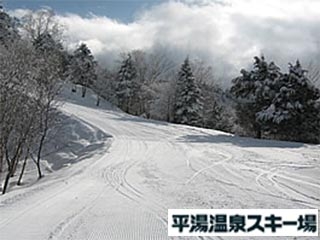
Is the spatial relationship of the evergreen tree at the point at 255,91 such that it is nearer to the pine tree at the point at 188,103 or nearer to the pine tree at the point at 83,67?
the pine tree at the point at 188,103

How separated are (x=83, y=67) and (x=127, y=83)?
21.3ft

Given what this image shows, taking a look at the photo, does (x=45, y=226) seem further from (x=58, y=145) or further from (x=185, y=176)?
(x=58, y=145)

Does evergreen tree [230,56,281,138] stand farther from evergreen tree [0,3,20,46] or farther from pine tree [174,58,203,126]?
evergreen tree [0,3,20,46]

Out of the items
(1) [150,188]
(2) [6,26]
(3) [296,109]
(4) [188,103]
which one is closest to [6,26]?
(2) [6,26]

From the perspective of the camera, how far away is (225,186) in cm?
1312

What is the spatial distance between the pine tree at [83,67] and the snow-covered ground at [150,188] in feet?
116

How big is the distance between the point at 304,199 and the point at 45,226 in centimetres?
640

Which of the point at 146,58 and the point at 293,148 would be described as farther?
the point at 146,58

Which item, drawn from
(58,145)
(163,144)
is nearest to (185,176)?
(163,144)

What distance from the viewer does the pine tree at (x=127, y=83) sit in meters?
56.3

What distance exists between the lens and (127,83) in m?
56.4

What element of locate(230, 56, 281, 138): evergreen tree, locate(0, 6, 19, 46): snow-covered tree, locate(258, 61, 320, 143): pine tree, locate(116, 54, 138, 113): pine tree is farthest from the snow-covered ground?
locate(116, 54, 138, 113): pine tree

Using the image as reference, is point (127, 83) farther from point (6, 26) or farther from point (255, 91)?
point (255, 91)

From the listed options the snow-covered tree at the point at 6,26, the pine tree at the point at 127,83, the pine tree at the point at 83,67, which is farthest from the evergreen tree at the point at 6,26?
the pine tree at the point at 127,83
